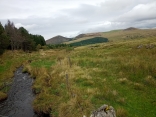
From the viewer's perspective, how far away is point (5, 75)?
27.2 metres

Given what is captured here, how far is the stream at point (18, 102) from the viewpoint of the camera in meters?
14.1

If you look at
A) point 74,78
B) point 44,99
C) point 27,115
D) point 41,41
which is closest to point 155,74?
point 74,78

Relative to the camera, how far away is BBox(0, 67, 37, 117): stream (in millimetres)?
14070

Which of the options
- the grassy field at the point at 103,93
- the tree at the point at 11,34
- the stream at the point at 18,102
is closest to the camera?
the grassy field at the point at 103,93

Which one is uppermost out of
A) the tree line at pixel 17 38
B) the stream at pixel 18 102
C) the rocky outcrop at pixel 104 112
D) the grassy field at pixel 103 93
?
the tree line at pixel 17 38

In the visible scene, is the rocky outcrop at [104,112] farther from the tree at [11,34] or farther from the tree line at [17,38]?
the tree at [11,34]

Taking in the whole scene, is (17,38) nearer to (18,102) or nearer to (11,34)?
(11,34)

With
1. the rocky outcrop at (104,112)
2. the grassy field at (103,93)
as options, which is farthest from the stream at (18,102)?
the rocky outcrop at (104,112)

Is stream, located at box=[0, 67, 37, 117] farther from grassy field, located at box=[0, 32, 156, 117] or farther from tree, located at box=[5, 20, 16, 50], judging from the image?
tree, located at box=[5, 20, 16, 50]

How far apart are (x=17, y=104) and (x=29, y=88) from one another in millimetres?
4374

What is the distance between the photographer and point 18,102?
16531 mm

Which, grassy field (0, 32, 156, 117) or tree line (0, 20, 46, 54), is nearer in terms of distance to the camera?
grassy field (0, 32, 156, 117)

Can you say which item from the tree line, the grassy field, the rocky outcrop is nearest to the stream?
the grassy field

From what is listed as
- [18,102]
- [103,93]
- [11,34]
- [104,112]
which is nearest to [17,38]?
[11,34]
